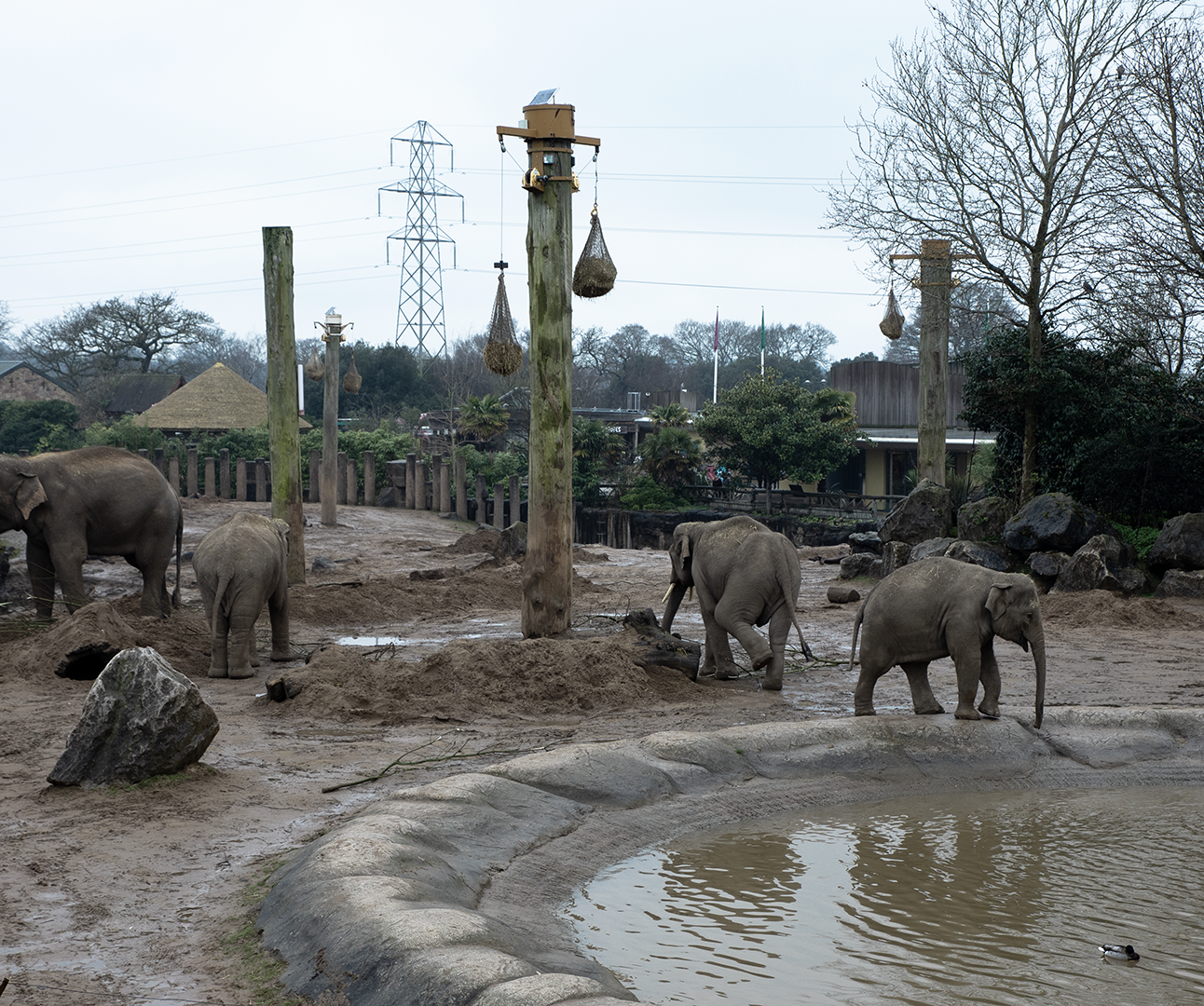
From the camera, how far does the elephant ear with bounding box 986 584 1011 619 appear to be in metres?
6.79

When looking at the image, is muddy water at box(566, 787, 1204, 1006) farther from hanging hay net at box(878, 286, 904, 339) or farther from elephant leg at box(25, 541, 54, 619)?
hanging hay net at box(878, 286, 904, 339)

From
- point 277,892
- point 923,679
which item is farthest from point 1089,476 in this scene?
point 277,892

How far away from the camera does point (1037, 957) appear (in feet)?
14.4

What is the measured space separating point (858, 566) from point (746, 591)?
8.80 metres

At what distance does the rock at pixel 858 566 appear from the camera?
17.5 metres

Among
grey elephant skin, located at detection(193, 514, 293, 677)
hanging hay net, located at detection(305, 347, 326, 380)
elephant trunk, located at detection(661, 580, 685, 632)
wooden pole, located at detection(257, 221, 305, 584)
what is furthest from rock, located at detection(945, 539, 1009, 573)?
hanging hay net, located at detection(305, 347, 326, 380)

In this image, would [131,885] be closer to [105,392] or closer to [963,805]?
[963,805]

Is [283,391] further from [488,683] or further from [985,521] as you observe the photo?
[985,521]

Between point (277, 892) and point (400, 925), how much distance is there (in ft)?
2.74

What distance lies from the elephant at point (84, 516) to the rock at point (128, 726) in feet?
18.4

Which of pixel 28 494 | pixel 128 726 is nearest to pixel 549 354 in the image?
pixel 28 494

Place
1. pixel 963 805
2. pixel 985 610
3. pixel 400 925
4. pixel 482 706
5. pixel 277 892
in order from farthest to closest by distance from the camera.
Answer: pixel 482 706
pixel 985 610
pixel 963 805
pixel 277 892
pixel 400 925

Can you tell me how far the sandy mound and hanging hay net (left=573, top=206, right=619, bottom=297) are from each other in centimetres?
323

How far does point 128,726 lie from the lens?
5.92 meters
